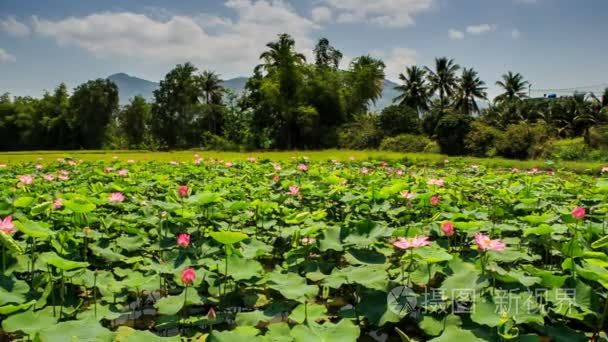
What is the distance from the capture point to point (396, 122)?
30.4 m

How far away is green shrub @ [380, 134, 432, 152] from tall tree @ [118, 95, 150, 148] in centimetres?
2127

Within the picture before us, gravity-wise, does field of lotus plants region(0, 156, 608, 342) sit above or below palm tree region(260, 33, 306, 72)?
below

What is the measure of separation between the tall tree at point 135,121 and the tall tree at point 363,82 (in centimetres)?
1708

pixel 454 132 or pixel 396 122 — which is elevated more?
pixel 396 122

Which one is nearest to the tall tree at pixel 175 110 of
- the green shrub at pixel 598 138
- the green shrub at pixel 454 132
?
the green shrub at pixel 454 132

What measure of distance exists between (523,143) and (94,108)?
32539mm

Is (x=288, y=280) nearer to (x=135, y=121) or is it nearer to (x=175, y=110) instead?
(x=175, y=110)

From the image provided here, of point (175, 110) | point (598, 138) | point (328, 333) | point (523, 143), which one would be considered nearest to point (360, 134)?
point (523, 143)

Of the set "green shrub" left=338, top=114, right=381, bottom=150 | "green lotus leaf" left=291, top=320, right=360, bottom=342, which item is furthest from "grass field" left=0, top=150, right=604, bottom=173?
"green lotus leaf" left=291, top=320, right=360, bottom=342

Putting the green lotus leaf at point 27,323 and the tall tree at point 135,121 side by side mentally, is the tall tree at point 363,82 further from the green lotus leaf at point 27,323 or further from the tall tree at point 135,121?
the green lotus leaf at point 27,323

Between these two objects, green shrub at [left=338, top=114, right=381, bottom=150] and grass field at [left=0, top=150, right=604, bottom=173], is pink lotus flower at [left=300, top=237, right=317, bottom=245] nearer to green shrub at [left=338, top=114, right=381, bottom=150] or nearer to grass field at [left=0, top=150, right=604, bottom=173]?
grass field at [left=0, top=150, right=604, bottom=173]

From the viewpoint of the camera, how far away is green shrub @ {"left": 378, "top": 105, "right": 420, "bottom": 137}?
30.3 metres

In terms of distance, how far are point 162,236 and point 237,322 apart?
1.32 m

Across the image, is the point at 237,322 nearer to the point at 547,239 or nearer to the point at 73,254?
the point at 73,254
